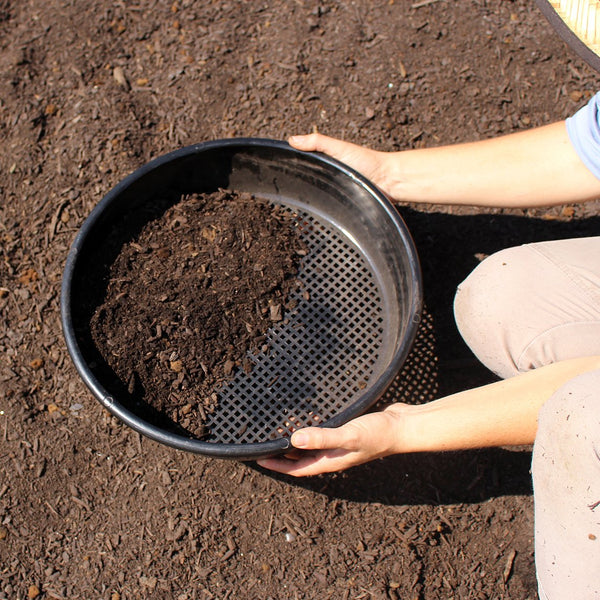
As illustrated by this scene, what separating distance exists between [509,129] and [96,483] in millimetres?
1694

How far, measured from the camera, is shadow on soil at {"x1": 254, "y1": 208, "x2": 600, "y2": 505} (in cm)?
159

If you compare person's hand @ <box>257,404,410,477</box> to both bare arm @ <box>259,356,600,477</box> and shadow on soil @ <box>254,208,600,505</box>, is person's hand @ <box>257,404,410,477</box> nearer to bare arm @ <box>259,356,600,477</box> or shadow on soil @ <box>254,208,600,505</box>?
bare arm @ <box>259,356,600,477</box>

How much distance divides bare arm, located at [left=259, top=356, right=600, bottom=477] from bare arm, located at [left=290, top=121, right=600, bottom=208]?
45cm

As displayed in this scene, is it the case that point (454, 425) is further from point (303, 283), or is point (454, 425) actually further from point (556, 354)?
point (303, 283)

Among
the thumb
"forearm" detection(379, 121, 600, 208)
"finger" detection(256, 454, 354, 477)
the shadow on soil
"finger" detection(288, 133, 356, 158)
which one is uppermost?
"finger" detection(288, 133, 356, 158)

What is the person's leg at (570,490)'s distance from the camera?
1047 millimetres

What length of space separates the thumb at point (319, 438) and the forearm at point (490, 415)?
0.46 ft

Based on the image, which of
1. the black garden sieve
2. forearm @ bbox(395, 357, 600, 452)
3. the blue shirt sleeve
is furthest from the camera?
the black garden sieve

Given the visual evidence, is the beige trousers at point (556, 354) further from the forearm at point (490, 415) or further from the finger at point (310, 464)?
the finger at point (310, 464)

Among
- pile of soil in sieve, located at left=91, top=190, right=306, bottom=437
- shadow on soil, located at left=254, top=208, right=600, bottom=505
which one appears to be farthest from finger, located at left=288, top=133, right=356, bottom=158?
shadow on soil, located at left=254, top=208, right=600, bottom=505

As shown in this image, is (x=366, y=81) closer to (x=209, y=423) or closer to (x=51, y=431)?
(x=209, y=423)

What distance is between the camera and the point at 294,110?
6.63 feet

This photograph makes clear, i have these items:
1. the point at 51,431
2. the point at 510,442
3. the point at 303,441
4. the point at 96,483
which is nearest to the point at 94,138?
the point at 51,431

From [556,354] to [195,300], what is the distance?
88 centimetres
